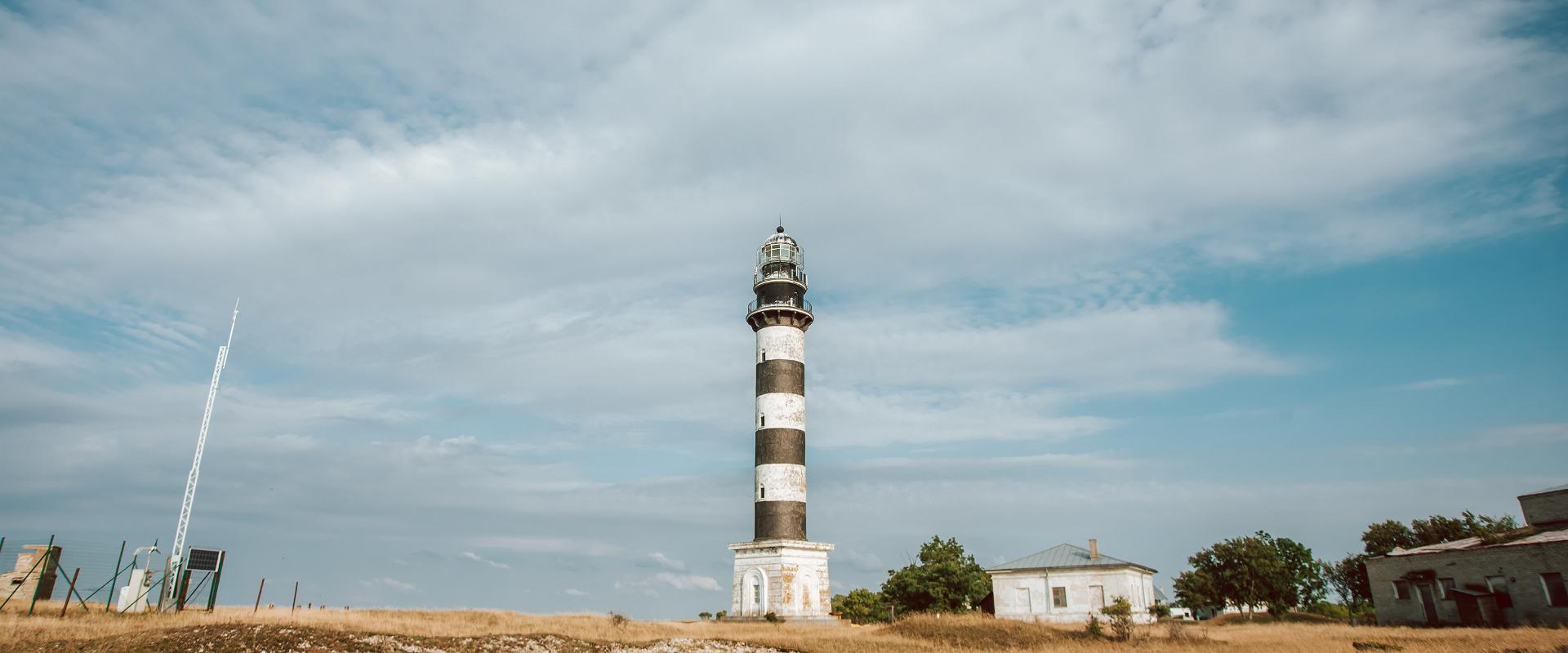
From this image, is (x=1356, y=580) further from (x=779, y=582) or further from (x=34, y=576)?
(x=34, y=576)

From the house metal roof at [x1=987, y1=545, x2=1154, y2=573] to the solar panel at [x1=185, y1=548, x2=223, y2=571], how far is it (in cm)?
3770

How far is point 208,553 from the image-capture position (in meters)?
28.6

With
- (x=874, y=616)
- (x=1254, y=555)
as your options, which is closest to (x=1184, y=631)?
(x=1254, y=555)

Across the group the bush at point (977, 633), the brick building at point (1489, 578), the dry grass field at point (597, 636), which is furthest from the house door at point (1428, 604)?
the bush at point (977, 633)

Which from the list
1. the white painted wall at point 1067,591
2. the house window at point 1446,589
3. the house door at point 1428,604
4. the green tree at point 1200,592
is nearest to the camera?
the house window at point 1446,589

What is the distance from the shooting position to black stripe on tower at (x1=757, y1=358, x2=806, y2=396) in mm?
42812

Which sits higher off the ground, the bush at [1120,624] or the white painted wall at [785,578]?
the white painted wall at [785,578]

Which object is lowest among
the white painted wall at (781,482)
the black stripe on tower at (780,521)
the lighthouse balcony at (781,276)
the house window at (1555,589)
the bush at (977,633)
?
the bush at (977,633)

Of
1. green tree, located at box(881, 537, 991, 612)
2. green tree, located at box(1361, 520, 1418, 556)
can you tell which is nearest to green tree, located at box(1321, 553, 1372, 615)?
green tree, located at box(1361, 520, 1418, 556)

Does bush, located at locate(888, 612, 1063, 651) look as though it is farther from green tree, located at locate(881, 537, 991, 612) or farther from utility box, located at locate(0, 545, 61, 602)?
utility box, located at locate(0, 545, 61, 602)

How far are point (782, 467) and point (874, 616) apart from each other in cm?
1845

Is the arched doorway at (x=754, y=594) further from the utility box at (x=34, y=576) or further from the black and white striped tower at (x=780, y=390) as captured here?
the utility box at (x=34, y=576)

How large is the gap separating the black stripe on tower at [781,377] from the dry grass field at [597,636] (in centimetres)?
1170

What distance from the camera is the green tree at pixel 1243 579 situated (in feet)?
158
